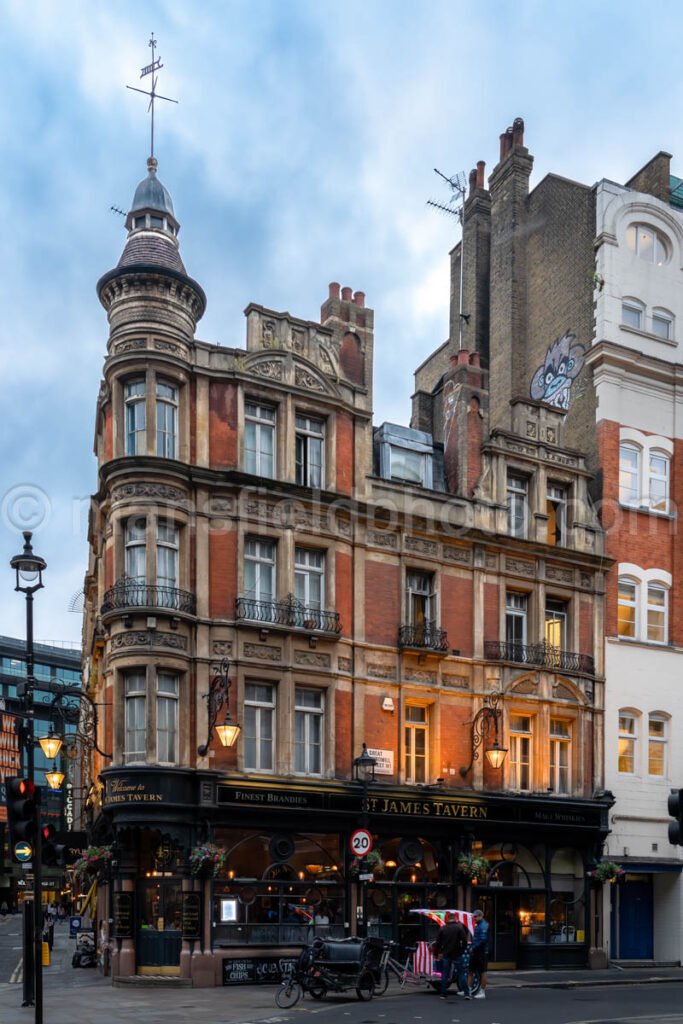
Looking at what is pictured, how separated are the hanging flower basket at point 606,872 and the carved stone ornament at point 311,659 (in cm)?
993

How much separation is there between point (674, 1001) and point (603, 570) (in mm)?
14617

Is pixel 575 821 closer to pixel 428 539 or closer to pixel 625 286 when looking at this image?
pixel 428 539

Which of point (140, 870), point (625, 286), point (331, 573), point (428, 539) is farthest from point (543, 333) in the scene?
point (140, 870)

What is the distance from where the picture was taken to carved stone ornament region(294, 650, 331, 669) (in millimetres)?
30172

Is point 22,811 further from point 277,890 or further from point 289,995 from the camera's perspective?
point 277,890

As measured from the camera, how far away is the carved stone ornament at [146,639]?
2819cm

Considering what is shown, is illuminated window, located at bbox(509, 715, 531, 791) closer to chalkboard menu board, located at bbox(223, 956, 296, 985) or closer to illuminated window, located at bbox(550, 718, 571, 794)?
illuminated window, located at bbox(550, 718, 571, 794)

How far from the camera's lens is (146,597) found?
28.4 meters

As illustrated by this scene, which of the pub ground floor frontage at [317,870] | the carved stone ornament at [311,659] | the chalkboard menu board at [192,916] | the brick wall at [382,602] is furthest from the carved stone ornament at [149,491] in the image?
the chalkboard menu board at [192,916]

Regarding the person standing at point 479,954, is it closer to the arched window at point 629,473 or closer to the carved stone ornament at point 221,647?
the carved stone ornament at point 221,647

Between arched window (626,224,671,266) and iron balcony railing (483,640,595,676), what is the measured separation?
44.8 ft

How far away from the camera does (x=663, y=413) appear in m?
39.1

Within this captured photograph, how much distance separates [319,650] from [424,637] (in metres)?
3.42

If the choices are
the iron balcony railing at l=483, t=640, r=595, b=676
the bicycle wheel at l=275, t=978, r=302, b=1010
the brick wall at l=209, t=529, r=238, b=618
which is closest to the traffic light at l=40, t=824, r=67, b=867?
the bicycle wheel at l=275, t=978, r=302, b=1010
